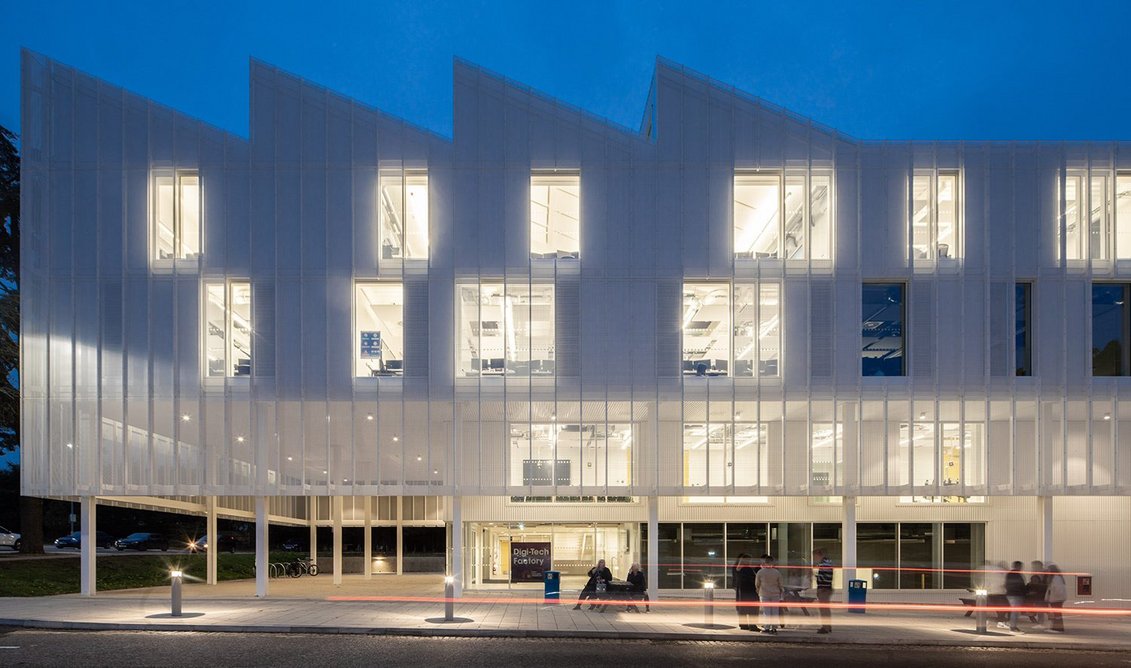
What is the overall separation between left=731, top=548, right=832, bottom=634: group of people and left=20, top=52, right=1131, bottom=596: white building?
248 inches

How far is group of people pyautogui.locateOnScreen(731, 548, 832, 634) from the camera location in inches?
688

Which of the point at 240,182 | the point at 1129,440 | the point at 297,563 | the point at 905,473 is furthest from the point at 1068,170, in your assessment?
the point at 297,563

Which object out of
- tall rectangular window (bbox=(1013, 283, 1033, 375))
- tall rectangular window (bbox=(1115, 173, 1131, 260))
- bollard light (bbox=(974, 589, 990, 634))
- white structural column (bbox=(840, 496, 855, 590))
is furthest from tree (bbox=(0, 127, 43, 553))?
tall rectangular window (bbox=(1115, 173, 1131, 260))

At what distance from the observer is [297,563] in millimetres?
37625

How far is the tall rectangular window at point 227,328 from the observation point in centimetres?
2444

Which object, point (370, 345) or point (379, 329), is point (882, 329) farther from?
→ point (370, 345)

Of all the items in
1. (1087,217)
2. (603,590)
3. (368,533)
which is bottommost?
(368,533)

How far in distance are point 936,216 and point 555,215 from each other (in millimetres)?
11028

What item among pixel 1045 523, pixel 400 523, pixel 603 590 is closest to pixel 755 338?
pixel 603 590

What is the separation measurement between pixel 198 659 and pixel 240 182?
49.5ft

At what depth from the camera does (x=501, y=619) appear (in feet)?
62.5

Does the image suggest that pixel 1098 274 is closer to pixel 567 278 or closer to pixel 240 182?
pixel 567 278

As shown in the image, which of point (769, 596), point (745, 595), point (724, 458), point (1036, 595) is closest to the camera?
point (769, 596)

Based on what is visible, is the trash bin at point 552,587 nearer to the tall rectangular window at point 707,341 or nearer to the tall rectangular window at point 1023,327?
the tall rectangular window at point 707,341
